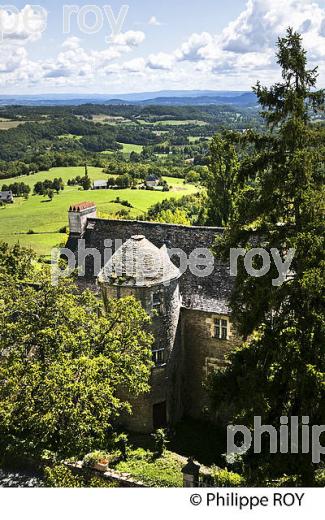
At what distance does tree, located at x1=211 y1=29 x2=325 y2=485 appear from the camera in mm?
13836

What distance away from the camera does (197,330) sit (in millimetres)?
26750

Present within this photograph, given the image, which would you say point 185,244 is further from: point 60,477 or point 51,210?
point 51,210

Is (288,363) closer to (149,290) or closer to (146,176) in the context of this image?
(149,290)

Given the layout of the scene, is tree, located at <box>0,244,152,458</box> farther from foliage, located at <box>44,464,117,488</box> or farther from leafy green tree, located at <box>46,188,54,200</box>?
leafy green tree, located at <box>46,188,54,200</box>

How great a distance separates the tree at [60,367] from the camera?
17909 millimetres

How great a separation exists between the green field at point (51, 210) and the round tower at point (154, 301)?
49.7 m

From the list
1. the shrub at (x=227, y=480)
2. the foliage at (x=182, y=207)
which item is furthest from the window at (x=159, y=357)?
the foliage at (x=182, y=207)

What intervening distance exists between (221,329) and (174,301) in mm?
2854

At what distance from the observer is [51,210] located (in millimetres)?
95188

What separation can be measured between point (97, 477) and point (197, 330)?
33.0 ft

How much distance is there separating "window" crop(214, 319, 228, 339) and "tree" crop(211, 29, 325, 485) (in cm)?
1005

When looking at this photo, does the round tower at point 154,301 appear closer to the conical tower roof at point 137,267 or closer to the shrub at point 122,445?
the conical tower roof at point 137,267

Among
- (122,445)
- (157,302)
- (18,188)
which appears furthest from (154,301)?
(18,188)
